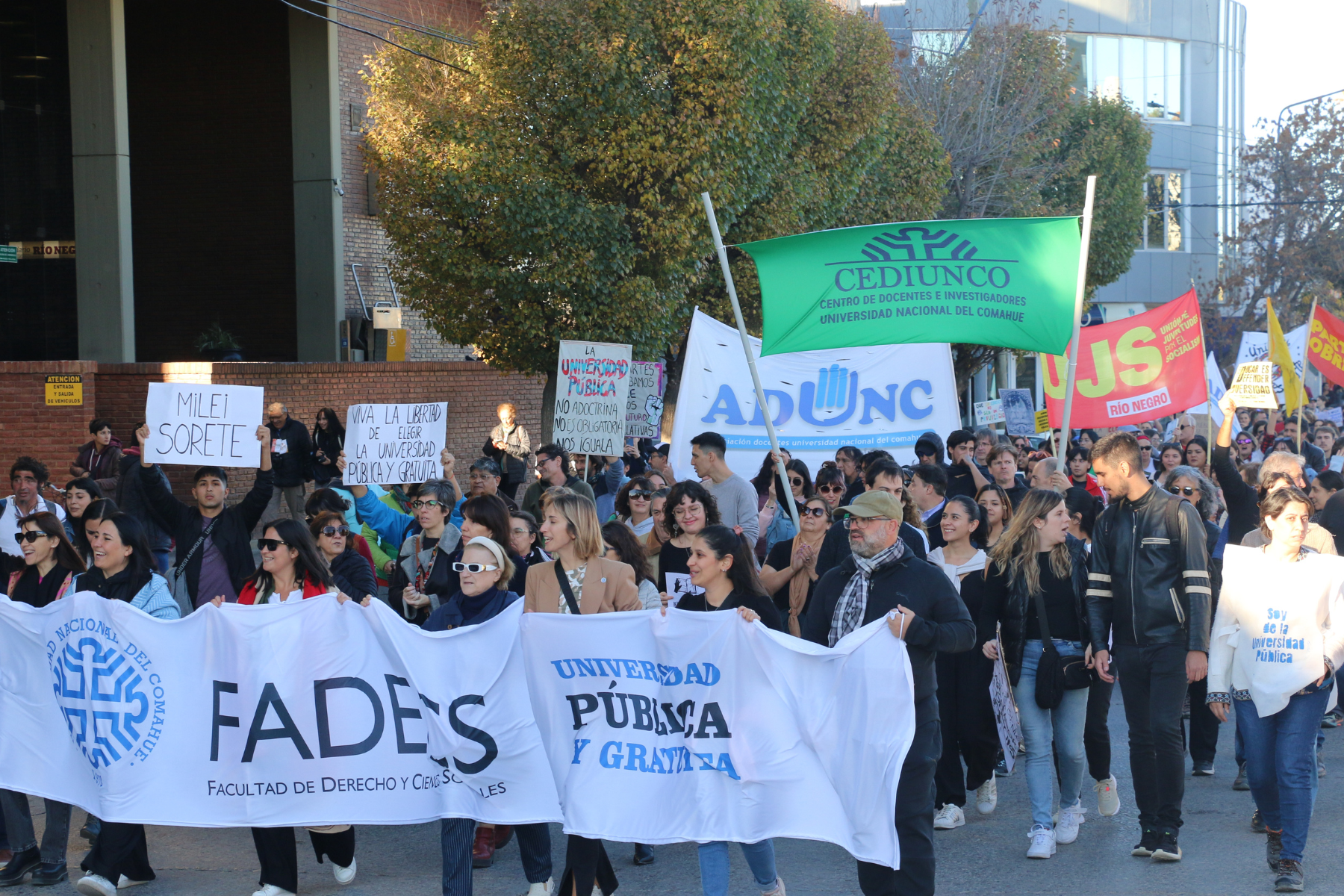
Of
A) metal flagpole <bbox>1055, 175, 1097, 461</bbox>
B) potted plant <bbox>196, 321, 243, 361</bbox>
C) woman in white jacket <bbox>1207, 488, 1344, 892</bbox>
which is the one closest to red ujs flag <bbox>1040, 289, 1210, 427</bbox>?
metal flagpole <bbox>1055, 175, 1097, 461</bbox>

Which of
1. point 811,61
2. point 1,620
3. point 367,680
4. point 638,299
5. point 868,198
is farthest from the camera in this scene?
point 868,198

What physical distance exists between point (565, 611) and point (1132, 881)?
2.69 m

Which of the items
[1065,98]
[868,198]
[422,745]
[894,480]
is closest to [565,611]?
[422,745]

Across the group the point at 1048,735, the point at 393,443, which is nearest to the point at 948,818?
the point at 1048,735

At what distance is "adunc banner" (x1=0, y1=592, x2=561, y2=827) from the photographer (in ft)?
18.5

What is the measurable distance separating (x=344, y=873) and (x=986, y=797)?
321cm

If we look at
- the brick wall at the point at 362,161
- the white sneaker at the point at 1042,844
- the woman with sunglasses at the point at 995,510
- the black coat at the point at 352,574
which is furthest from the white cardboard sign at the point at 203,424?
the brick wall at the point at 362,161

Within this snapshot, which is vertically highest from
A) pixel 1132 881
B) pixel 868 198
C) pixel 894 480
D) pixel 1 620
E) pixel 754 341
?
pixel 868 198

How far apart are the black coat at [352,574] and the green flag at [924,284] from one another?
2.88m

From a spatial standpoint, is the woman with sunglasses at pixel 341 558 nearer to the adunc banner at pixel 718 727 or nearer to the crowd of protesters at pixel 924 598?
the crowd of protesters at pixel 924 598

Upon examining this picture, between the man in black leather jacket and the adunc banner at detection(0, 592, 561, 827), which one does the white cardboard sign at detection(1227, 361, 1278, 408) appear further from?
the adunc banner at detection(0, 592, 561, 827)

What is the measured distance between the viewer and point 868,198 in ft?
80.6

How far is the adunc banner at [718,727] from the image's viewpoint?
5.17 meters

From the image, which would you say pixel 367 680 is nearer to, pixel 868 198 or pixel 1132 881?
pixel 1132 881
